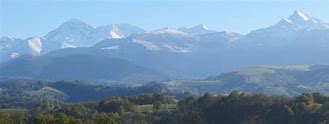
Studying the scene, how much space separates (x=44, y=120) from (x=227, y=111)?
47.7 metres

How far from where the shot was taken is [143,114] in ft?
438

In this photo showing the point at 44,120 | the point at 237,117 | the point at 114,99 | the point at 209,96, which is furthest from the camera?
the point at 114,99

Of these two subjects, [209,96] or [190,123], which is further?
[209,96]

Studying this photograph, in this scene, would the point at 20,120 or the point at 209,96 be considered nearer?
the point at 20,120

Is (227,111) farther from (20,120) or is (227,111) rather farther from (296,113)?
(20,120)

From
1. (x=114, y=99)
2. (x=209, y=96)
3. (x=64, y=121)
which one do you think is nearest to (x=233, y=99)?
(x=209, y=96)

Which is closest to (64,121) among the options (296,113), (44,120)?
(44,120)

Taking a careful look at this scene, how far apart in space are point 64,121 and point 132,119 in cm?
3806

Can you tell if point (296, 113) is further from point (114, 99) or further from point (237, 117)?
point (114, 99)

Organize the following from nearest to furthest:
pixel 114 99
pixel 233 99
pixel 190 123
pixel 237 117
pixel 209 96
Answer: pixel 190 123, pixel 237 117, pixel 233 99, pixel 209 96, pixel 114 99

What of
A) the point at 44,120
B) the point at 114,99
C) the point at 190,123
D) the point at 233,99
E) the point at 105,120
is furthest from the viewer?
the point at 114,99

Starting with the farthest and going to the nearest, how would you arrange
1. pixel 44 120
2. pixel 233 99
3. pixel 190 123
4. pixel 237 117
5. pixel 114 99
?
pixel 114 99, pixel 233 99, pixel 237 117, pixel 190 123, pixel 44 120

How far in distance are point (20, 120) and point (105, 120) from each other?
1348 inches

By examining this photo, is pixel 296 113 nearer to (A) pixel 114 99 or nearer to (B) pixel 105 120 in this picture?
(B) pixel 105 120
